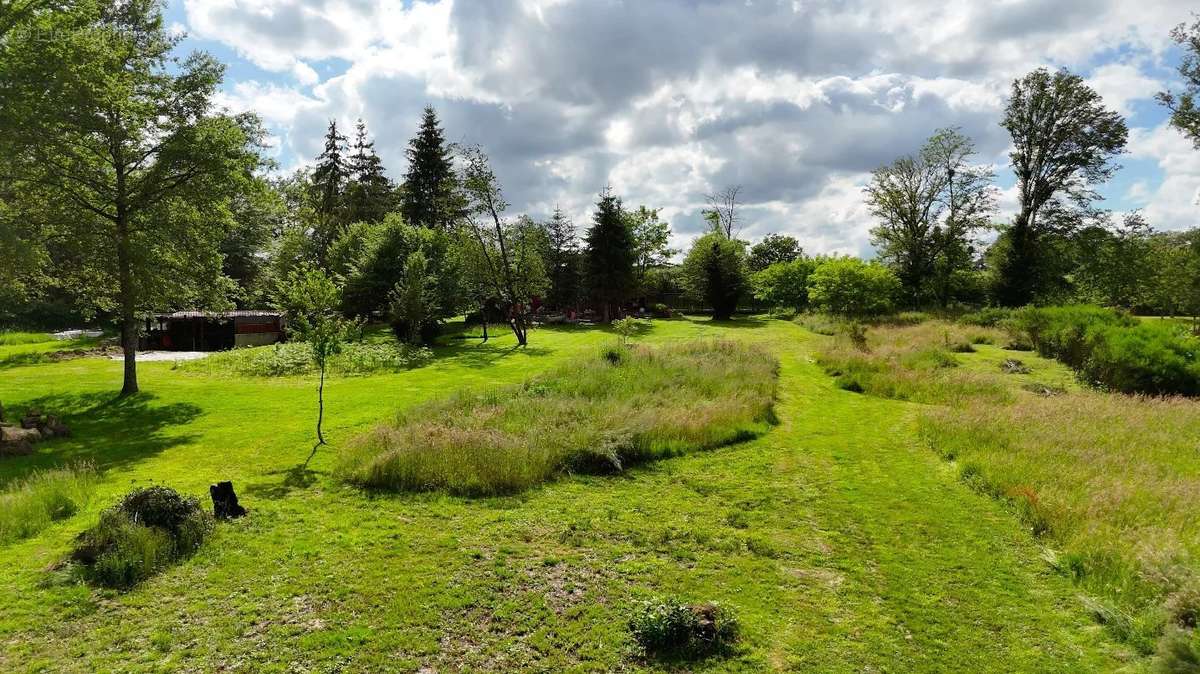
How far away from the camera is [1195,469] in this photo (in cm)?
1109

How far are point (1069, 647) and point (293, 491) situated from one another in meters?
12.1

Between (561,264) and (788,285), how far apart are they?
2247 cm

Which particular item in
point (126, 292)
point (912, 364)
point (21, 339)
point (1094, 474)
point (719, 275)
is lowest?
point (1094, 474)

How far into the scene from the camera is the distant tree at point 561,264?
57.8 meters

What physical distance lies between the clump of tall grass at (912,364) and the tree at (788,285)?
18.5 metres

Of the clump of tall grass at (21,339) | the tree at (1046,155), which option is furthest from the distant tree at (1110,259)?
the clump of tall grass at (21,339)

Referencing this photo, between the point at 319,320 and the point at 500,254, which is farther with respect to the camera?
the point at 500,254

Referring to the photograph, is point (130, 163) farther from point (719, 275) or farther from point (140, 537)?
point (719, 275)

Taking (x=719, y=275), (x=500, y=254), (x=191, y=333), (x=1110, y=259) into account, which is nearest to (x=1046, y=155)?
(x=1110, y=259)

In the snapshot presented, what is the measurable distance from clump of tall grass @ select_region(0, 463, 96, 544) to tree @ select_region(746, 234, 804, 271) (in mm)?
76522

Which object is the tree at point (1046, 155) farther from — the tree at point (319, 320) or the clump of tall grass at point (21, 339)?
the clump of tall grass at point (21, 339)

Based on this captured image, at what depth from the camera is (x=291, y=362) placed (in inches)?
981

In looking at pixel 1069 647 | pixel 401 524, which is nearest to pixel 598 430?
pixel 401 524

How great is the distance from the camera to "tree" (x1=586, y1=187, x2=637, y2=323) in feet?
159
